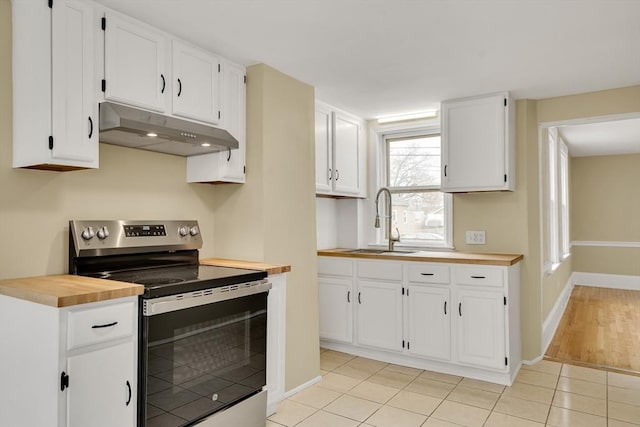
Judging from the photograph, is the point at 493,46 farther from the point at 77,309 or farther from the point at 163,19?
the point at 77,309

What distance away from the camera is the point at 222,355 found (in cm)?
222

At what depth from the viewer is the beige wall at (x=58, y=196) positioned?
1975mm

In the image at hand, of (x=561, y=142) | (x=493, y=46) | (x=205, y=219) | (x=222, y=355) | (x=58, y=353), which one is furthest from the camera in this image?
(x=561, y=142)

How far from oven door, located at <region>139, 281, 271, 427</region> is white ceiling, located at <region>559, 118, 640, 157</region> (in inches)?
166

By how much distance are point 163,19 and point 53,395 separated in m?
1.83

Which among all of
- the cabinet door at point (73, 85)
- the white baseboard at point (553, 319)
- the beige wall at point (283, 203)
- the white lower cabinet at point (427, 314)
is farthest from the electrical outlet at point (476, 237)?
the cabinet door at point (73, 85)

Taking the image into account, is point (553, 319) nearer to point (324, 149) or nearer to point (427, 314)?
point (427, 314)

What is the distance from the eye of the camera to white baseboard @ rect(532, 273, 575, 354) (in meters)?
3.99

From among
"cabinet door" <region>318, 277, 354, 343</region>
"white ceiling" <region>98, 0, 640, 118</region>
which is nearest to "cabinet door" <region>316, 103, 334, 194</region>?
"white ceiling" <region>98, 0, 640, 118</region>

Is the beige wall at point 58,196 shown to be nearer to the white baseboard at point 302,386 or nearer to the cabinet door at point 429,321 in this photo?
the white baseboard at point 302,386

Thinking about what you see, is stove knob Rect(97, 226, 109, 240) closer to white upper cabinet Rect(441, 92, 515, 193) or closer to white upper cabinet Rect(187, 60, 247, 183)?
white upper cabinet Rect(187, 60, 247, 183)

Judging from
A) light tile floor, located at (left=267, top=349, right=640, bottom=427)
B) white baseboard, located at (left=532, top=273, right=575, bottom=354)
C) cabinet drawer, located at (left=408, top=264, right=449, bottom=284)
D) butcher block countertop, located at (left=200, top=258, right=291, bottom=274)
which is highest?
butcher block countertop, located at (left=200, top=258, right=291, bottom=274)

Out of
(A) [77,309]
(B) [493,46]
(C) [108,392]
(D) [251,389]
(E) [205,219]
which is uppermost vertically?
(B) [493,46]

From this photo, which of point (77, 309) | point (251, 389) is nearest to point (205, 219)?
point (251, 389)
